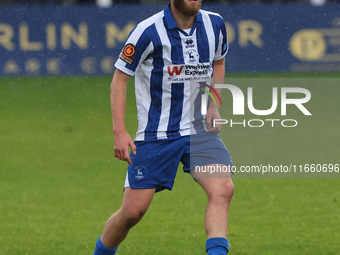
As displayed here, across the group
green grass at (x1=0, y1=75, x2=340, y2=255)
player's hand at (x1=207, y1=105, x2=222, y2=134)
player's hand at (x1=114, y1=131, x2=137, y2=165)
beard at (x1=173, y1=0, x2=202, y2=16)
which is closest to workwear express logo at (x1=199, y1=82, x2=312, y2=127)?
green grass at (x1=0, y1=75, x2=340, y2=255)

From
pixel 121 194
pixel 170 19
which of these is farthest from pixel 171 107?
pixel 121 194

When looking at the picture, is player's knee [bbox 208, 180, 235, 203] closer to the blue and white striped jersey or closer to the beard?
the blue and white striped jersey

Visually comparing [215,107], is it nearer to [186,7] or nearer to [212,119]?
[212,119]

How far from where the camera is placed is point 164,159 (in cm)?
570

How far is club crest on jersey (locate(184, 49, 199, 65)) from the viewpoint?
564 cm

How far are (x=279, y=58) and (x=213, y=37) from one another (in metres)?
15.3

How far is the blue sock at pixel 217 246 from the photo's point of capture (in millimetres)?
5414

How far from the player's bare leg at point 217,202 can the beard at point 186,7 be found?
3.33ft

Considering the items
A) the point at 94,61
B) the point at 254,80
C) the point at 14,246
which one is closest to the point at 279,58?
the point at 254,80

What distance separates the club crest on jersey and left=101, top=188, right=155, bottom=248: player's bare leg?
2.79ft

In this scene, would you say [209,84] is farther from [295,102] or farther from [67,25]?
[67,25]

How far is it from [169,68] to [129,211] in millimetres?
944

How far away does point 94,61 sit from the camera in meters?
20.5

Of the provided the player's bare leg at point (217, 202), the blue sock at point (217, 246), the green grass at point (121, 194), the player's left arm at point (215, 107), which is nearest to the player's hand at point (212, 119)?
the player's left arm at point (215, 107)
